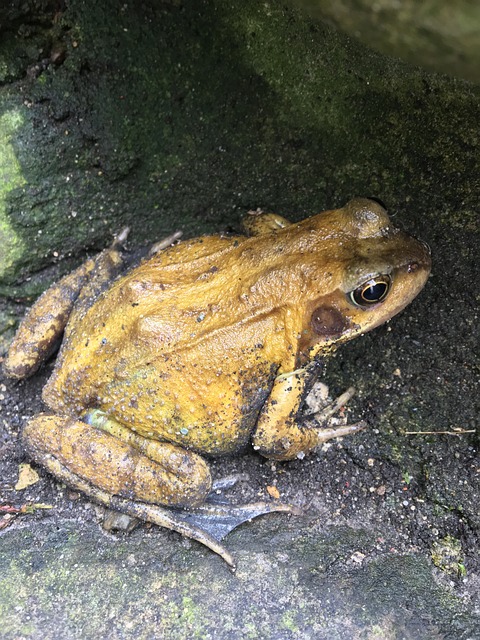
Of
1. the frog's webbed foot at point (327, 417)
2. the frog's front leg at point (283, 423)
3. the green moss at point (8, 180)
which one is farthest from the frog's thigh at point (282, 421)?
the green moss at point (8, 180)

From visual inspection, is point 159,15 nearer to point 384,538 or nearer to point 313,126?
point 313,126

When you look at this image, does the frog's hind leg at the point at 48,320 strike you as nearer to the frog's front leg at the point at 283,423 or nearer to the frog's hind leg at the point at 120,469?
the frog's hind leg at the point at 120,469

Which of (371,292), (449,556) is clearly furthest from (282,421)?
(449,556)

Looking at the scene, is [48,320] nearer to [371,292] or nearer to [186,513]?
[186,513]

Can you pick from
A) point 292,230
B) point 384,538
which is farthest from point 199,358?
point 384,538

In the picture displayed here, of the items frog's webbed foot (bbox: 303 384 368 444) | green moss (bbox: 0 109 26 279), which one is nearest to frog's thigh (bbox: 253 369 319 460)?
frog's webbed foot (bbox: 303 384 368 444)
